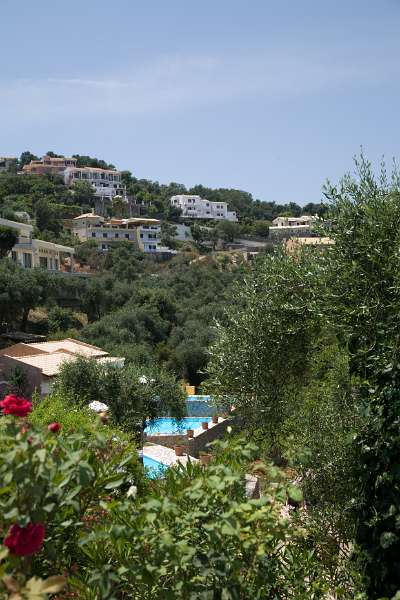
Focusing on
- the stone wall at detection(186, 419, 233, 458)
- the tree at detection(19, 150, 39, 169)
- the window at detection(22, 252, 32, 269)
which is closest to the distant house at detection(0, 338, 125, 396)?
the stone wall at detection(186, 419, 233, 458)

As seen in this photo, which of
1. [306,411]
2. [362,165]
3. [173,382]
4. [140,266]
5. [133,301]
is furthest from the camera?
[140,266]

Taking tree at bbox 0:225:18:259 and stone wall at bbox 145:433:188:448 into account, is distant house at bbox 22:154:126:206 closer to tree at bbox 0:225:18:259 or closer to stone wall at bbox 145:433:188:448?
tree at bbox 0:225:18:259

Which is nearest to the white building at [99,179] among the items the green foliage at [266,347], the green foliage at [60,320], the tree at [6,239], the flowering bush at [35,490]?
the tree at [6,239]

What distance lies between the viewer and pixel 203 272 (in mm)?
48469

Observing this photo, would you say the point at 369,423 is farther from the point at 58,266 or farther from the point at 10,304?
the point at 58,266

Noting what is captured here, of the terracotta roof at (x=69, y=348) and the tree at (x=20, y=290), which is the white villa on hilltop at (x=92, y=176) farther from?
the terracotta roof at (x=69, y=348)

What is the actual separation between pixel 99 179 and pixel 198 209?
15745mm

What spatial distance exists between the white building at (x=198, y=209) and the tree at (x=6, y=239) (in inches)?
2247

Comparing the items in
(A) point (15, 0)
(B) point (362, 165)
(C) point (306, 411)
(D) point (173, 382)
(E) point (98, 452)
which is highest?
(A) point (15, 0)

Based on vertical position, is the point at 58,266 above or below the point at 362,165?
below

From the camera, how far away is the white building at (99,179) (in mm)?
98375

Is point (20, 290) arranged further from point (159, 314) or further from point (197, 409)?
point (197, 409)

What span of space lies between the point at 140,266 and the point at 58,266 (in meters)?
6.33

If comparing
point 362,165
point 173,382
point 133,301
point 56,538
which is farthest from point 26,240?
point 56,538
